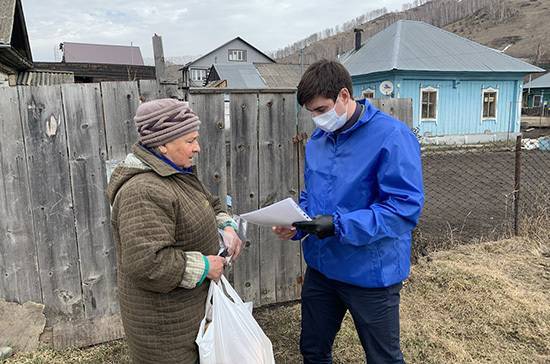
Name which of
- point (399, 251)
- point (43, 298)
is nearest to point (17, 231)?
point (43, 298)

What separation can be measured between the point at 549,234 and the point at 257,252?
367 centimetres

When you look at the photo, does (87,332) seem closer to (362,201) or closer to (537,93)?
(362,201)

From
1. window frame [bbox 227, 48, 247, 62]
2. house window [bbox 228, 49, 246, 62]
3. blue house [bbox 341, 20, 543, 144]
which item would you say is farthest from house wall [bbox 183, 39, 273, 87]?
blue house [bbox 341, 20, 543, 144]

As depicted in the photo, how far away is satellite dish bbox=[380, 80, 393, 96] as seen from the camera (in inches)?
715

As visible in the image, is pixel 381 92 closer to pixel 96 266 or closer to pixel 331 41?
pixel 96 266

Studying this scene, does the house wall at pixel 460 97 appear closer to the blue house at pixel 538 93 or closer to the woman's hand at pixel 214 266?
the blue house at pixel 538 93

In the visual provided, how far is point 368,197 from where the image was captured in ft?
6.34

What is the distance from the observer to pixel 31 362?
2.84 m

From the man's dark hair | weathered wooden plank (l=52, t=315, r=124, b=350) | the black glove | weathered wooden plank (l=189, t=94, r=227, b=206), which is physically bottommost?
weathered wooden plank (l=52, t=315, r=124, b=350)

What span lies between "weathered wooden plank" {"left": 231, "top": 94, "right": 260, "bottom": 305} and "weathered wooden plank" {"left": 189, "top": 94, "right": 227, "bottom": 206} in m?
0.09

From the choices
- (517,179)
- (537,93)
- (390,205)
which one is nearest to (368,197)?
(390,205)

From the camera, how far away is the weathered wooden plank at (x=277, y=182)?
3.28m

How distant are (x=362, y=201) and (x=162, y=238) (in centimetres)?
89

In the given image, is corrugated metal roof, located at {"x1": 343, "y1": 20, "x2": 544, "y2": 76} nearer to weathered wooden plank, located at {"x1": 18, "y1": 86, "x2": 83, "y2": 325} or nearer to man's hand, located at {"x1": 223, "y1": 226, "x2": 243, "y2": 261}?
weathered wooden plank, located at {"x1": 18, "y1": 86, "x2": 83, "y2": 325}
